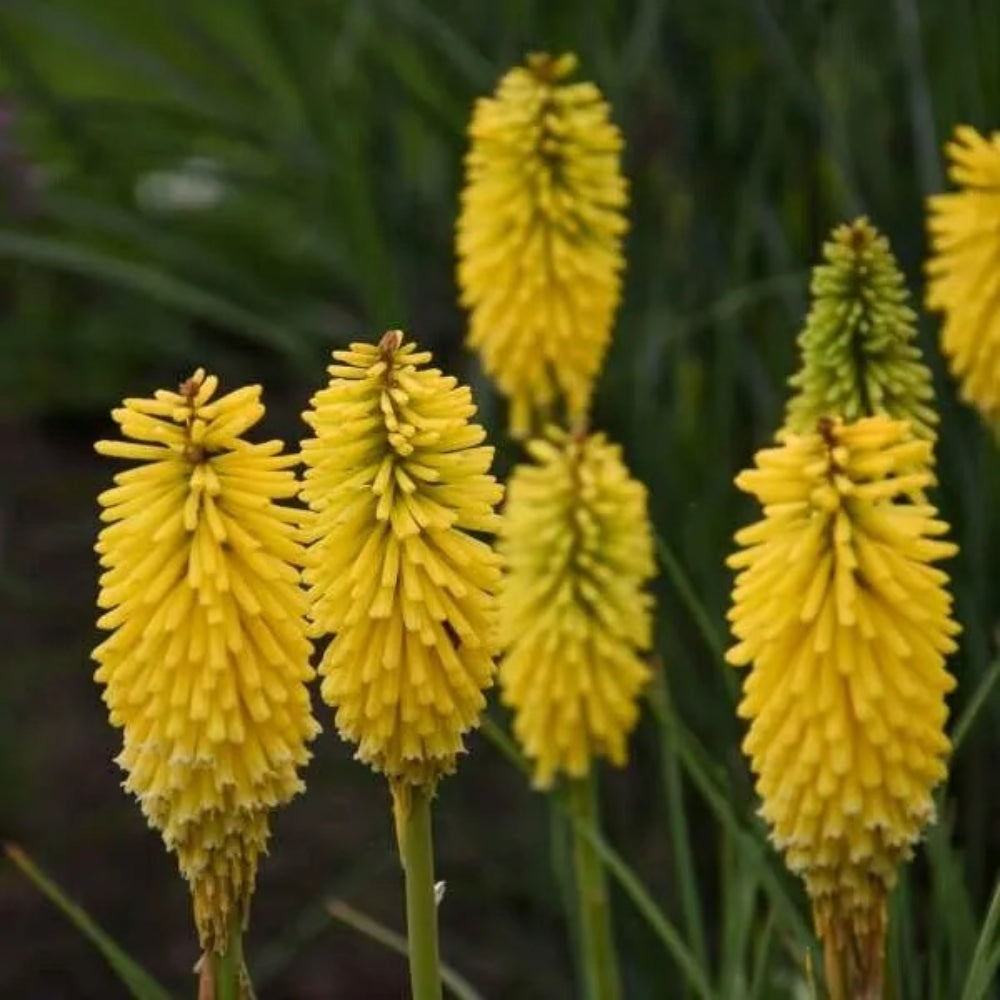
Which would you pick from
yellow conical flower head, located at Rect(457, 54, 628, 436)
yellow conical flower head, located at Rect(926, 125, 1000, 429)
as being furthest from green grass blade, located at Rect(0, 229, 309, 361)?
yellow conical flower head, located at Rect(926, 125, 1000, 429)

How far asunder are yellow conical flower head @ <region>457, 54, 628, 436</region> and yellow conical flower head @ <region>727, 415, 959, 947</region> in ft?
3.96

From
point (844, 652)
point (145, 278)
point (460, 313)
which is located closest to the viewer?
point (844, 652)

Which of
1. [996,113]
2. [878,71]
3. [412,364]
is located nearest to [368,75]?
[878,71]

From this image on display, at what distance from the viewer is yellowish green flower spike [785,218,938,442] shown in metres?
2.20

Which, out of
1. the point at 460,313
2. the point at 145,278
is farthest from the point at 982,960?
the point at 460,313

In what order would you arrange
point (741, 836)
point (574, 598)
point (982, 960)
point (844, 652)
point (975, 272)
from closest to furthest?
point (844, 652) → point (982, 960) → point (741, 836) → point (574, 598) → point (975, 272)

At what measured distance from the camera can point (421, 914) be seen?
5.87 feet

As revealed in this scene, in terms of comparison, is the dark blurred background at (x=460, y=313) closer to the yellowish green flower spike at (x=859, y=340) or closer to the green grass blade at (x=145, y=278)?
the green grass blade at (x=145, y=278)

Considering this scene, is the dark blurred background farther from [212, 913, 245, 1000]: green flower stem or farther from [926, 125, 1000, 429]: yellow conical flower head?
[212, 913, 245, 1000]: green flower stem

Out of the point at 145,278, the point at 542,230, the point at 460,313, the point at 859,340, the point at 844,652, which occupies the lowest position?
the point at 844,652

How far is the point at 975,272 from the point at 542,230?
58 cm

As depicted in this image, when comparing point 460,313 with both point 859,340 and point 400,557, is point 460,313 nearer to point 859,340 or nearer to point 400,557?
point 859,340

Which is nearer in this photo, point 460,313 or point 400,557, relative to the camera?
point 400,557

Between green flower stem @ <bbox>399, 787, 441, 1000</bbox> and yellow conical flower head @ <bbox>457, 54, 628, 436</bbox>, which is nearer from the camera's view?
green flower stem @ <bbox>399, 787, 441, 1000</bbox>
